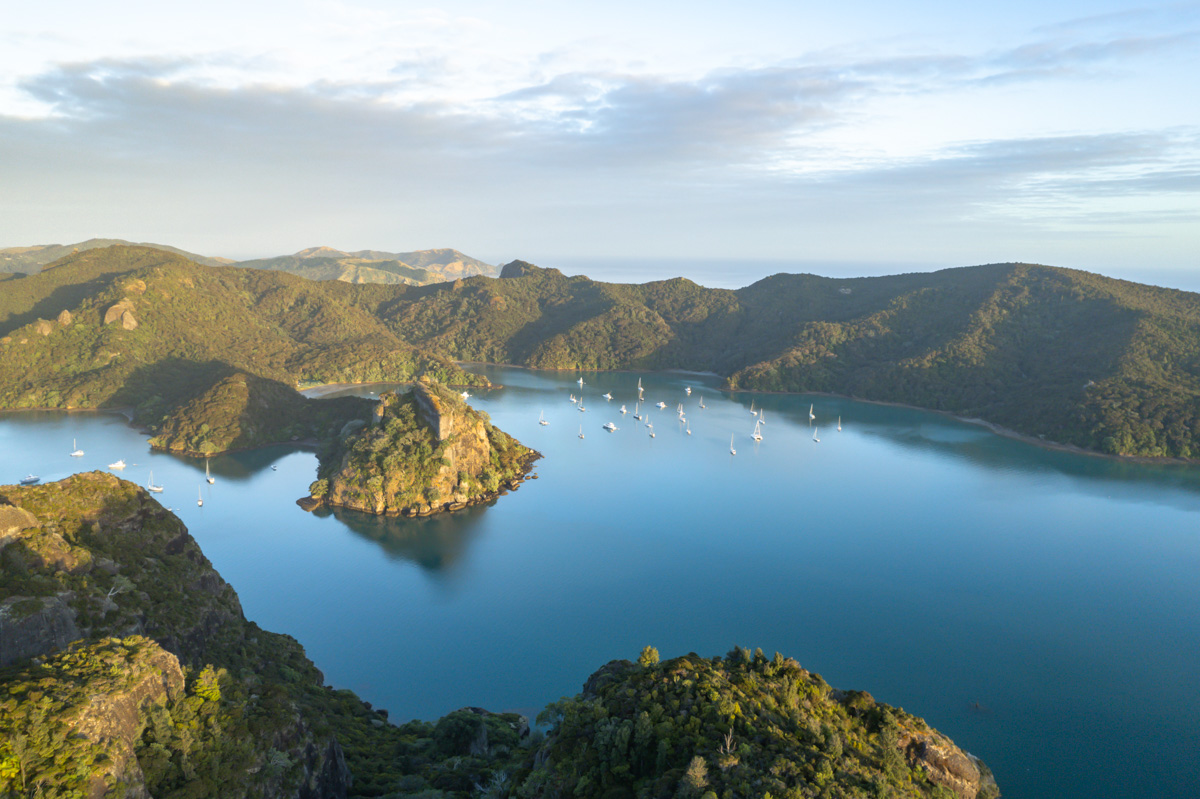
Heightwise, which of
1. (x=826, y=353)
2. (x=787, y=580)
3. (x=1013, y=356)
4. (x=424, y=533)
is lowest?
(x=424, y=533)

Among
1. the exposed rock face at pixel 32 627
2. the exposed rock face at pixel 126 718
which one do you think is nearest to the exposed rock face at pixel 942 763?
the exposed rock face at pixel 126 718

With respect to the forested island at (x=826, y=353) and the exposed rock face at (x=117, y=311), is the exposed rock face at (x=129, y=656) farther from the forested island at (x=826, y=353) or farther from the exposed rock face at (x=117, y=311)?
the exposed rock face at (x=117, y=311)

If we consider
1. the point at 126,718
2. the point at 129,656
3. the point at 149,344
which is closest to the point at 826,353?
the point at 149,344

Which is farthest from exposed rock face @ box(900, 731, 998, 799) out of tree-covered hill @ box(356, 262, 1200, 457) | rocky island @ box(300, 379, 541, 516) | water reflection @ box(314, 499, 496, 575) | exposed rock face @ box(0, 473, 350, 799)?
tree-covered hill @ box(356, 262, 1200, 457)

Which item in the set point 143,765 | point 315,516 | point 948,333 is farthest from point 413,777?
point 948,333

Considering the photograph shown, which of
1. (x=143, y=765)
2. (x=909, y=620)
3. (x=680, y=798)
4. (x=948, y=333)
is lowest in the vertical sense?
(x=909, y=620)

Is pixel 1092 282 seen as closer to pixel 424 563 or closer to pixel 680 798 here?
pixel 424 563

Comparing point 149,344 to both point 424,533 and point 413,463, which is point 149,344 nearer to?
point 413,463
